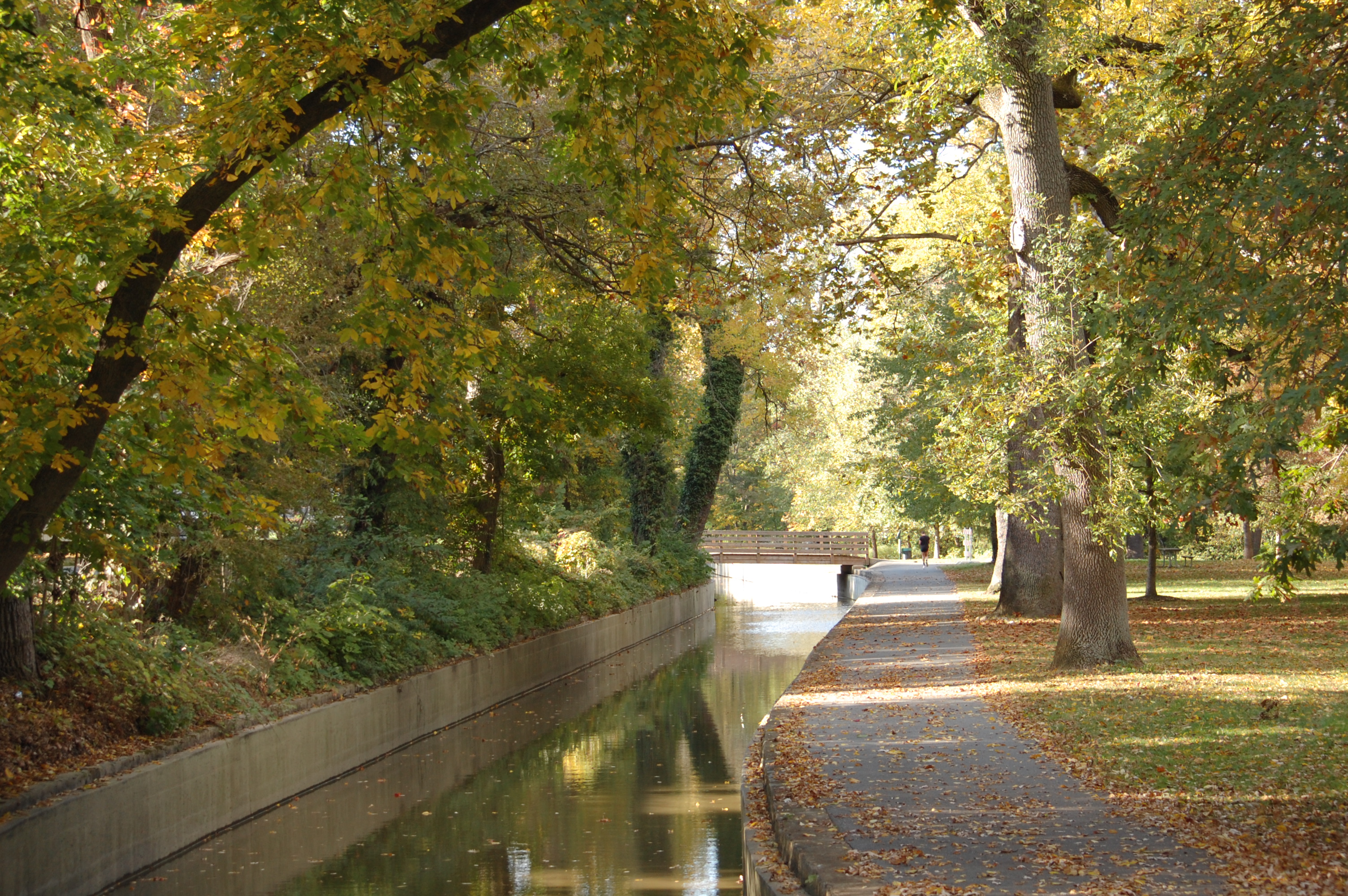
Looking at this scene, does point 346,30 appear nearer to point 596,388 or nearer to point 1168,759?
point 1168,759

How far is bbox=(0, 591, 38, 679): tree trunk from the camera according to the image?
933 cm

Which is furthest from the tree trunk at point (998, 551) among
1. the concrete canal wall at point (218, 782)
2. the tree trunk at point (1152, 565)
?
the concrete canal wall at point (218, 782)

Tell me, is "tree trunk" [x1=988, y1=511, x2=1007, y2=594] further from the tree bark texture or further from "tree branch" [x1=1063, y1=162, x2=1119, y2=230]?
the tree bark texture

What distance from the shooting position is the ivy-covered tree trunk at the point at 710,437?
33.8m

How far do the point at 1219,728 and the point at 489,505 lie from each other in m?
12.6

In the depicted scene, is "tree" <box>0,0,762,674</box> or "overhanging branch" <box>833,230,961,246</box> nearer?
"tree" <box>0,0,762,674</box>

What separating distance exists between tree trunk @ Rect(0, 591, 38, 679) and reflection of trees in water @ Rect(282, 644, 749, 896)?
8.89 feet

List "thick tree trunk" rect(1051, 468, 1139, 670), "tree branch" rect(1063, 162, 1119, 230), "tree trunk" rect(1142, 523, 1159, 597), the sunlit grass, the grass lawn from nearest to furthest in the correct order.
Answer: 1. the grass lawn
2. the sunlit grass
3. "thick tree trunk" rect(1051, 468, 1139, 670)
4. "tree branch" rect(1063, 162, 1119, 230)
5. "tree trunk" rect(1142, 523, 1159, 597)

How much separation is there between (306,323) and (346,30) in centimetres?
844

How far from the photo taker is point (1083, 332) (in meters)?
14.0

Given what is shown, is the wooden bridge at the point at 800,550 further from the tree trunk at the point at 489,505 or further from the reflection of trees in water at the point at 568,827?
the reflection of trees in water at the point at 568,827

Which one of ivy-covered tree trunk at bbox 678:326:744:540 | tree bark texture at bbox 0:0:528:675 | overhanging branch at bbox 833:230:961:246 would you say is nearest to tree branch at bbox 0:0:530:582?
tree bark texture at bbox 0:0:528:675

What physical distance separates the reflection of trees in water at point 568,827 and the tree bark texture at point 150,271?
3585 millimetres

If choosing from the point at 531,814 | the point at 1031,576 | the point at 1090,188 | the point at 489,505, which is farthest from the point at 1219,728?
the point at 1031,576
